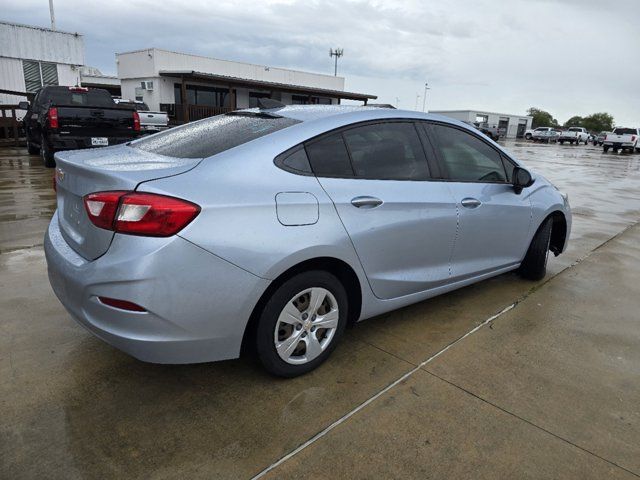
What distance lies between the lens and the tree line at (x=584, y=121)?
10256 centimetres

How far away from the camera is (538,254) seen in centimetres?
423

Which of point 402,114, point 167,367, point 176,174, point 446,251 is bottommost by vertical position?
point 167,367

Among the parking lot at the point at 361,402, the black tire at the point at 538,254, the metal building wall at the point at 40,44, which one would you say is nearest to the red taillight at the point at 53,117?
the parking lot at the point at 361,402

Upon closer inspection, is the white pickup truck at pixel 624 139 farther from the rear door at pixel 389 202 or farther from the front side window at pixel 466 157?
the rear door at pixel 389 202

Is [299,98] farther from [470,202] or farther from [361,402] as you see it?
[361,402]

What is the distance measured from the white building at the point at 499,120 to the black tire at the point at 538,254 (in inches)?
2436

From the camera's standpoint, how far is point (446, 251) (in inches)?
130

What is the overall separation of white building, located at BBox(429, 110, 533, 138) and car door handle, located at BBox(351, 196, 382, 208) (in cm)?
6372

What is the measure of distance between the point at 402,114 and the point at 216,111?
2558 cm

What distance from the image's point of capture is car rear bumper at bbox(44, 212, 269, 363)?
209 cm

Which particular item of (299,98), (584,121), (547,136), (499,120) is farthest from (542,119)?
(299,98)

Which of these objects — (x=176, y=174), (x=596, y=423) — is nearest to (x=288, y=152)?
(x=176, y=174)

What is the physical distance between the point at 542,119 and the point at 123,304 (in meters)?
120

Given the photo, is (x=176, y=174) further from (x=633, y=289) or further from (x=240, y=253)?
(x=633, y=289)
